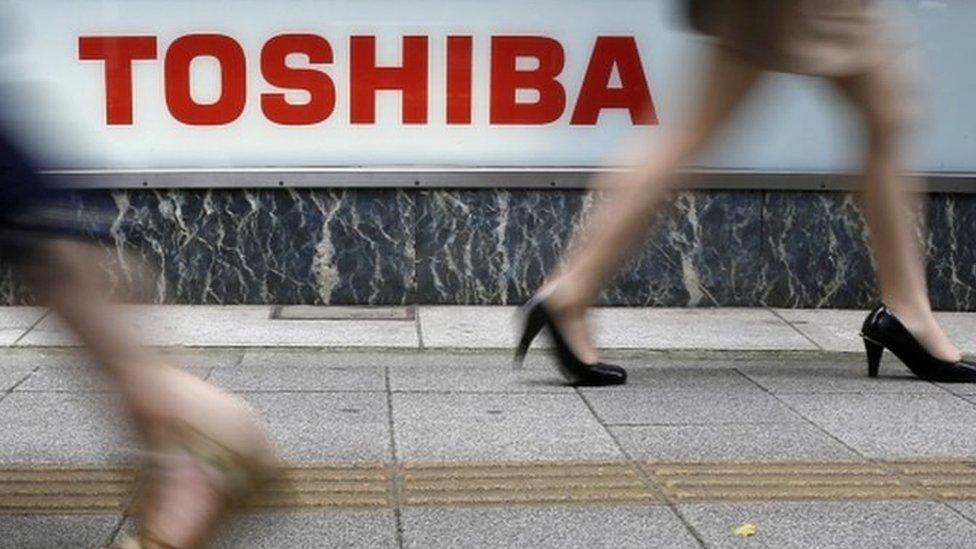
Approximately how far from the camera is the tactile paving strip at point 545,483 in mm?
3318

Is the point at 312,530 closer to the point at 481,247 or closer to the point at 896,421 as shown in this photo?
the point at 896,421

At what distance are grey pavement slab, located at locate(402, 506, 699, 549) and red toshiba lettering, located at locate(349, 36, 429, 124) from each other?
2.98 metres

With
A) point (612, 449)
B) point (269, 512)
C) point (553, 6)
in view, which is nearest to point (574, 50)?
point (553, 6)

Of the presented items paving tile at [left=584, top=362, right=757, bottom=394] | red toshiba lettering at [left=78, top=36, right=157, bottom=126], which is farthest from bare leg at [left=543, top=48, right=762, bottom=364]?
red toshiba lettering at [left=78, top=36, right=157, bottom=126]

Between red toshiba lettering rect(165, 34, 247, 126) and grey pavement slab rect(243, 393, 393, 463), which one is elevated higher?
red toshiba lettering rect(165, 34, 247, 126)

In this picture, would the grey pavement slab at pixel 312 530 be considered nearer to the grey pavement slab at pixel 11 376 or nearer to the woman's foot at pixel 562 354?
the woman's foot at pixel 562 354

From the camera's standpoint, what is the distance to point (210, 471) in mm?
2305

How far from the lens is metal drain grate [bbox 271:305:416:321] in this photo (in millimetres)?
5805

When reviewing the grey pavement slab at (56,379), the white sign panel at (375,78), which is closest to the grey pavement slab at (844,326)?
the white sign panel at (375,78)

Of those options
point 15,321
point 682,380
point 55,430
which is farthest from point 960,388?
point 15,321

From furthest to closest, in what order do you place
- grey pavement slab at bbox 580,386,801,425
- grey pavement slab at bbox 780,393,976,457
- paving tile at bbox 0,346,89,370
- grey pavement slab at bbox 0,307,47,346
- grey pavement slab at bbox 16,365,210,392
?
grey pavement slab at bbox 0,307,47,346 < paving tile at bbox 0,346,89,370 < grey pavement slab at bbox 16,365,210,392 < grey pavement slab at bbox 580,386,801,425 < grey pavement slab at bbox 780,393,976,457

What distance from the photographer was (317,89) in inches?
235

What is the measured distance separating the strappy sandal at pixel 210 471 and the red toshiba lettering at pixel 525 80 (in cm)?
379

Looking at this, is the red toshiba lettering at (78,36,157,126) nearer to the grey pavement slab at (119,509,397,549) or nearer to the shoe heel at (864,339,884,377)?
the shoe heel at (864,339,884,377)
